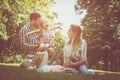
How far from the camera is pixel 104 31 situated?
8.56 meters

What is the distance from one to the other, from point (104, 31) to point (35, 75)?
224cm

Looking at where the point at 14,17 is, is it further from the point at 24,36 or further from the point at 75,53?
the point at 75,53

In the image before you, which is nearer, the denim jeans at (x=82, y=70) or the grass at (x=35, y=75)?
the grass at (x=35, y=75)

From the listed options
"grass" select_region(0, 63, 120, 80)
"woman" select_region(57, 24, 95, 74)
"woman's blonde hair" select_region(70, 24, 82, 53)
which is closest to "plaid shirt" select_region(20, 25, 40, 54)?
"grass" select_region(0, 63, 120, 80)

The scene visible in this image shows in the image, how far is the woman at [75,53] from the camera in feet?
27.2

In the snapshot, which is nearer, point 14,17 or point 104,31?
point 104,31

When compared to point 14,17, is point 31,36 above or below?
below

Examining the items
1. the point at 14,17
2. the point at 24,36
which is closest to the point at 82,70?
the point at 24,36

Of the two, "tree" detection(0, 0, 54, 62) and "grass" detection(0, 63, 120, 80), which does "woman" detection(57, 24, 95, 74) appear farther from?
"tree" detection(0, 0, 54, 62)

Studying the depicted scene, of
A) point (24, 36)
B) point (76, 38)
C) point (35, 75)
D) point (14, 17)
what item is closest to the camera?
point (35, 75)

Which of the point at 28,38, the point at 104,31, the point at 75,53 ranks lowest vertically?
the point at 75,53

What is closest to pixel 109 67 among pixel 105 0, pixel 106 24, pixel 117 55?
pixel 117 55

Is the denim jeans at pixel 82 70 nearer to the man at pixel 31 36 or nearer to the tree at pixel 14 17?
the man at pixel 31 36

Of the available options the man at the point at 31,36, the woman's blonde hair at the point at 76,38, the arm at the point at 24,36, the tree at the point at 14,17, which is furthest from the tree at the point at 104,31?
the arm at the point at 24,36
